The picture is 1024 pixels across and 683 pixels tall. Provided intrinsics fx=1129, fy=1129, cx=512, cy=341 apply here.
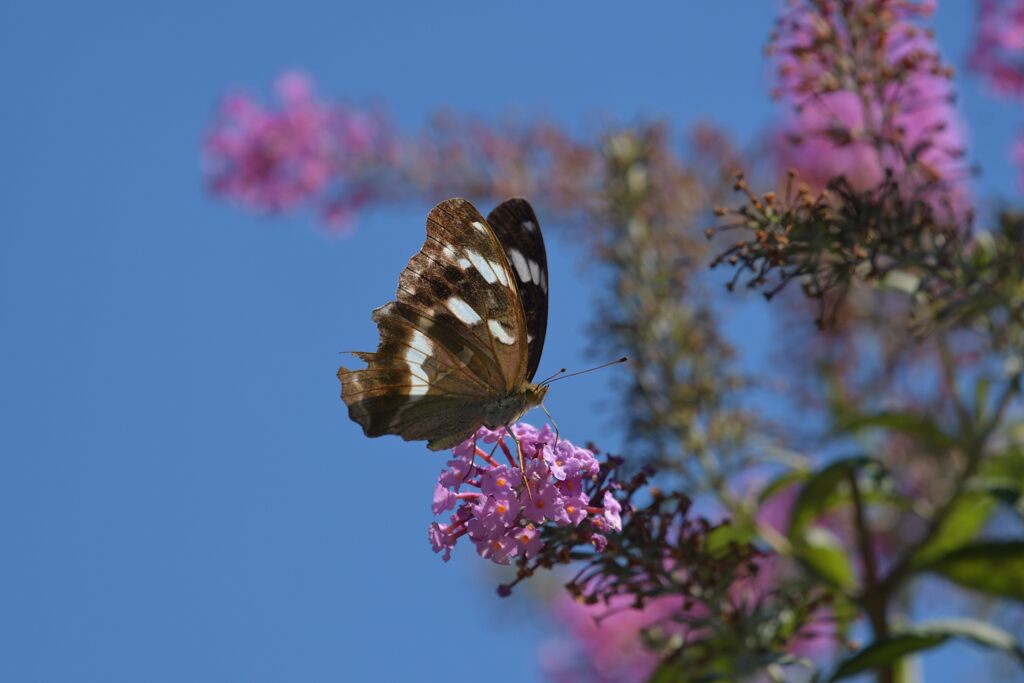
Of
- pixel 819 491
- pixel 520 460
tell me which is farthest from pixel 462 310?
pixel 819 491

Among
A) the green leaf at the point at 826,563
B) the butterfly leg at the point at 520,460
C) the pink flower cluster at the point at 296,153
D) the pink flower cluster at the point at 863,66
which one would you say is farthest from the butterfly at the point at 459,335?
the pink flower cluster at the point at 296,153

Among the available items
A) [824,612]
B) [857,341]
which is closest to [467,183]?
[857,341]

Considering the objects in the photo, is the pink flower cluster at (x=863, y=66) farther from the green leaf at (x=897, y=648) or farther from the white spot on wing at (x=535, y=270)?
the green leaf at (x=897, y=648)

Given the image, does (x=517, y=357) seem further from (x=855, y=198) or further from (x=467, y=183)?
(x=467, y=183)

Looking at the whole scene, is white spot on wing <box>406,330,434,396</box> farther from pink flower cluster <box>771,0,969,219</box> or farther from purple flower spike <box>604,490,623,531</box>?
pink flower cluster <box>771,0,969,219</box>

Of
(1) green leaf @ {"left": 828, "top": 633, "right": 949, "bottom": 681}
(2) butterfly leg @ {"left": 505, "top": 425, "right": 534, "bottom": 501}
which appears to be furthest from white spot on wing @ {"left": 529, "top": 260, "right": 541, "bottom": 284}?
(1) green leaf @ {"left": 828, "top": 633, "right": 949, "bottom": 681}

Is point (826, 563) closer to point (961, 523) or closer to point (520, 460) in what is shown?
point (961, 523)
